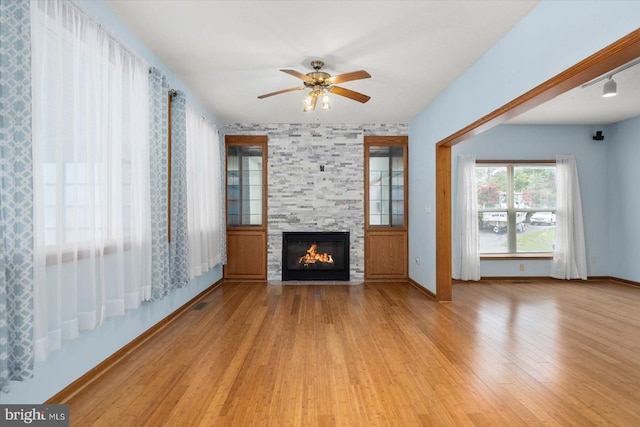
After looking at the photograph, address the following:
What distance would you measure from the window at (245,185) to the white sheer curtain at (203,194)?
15.0 inches

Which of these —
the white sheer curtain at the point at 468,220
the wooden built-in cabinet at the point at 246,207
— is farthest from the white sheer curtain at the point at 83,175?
the white sheer curtain at the point at 468,220

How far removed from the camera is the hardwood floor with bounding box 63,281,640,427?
6.56ft

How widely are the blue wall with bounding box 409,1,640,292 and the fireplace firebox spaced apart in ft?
4.31

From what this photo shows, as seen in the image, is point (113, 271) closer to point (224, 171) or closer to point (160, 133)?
point (160, 133)

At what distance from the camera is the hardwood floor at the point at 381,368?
2.00m

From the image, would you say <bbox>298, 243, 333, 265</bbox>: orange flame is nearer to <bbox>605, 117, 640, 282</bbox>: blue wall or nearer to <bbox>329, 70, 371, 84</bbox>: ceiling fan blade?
<bbox>329, 70, 371, 84</bbox>: ceiling fan blade

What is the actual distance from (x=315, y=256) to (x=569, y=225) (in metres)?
4.49

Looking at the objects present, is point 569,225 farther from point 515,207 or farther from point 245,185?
point 245,185

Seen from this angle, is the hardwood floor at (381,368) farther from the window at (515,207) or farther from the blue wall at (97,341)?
the window at (515,207)

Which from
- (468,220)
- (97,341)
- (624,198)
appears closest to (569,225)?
(624,198)

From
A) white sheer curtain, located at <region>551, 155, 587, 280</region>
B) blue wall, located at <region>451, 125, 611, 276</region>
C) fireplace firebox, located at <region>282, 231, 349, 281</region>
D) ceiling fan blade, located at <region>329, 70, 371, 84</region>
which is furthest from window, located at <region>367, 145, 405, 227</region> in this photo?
ceiling fan blade, located at <region>329, 70, 371, 84</region>

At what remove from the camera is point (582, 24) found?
7.09 ft

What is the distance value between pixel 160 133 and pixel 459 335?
3.53 m

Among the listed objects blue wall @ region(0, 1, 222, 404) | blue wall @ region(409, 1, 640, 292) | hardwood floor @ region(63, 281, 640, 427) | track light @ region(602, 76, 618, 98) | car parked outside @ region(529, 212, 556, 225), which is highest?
track light @ region(602, 76, 618, 98)
